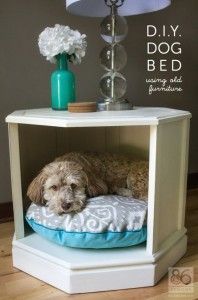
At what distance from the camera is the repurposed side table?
3.26ft

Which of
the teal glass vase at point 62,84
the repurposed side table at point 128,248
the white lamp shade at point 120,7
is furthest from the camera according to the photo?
the white lamp shade at point 120,7

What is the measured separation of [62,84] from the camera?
1214 millimetres

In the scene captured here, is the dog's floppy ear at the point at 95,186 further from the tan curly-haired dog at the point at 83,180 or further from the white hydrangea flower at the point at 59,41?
the white hydrangea flower at the point at 59,41

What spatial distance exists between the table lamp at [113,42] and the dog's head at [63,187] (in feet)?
0.93

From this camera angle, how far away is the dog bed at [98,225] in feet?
3.37

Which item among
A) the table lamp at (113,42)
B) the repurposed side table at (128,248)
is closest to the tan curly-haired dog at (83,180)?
the repurposed side table at (128,248)

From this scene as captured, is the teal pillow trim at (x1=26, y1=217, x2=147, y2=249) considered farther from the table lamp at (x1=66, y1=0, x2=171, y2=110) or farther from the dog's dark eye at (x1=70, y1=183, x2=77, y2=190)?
the table lamp at (x1=66, y1=0, x2=171, y2=110)

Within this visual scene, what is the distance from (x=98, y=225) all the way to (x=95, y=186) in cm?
16

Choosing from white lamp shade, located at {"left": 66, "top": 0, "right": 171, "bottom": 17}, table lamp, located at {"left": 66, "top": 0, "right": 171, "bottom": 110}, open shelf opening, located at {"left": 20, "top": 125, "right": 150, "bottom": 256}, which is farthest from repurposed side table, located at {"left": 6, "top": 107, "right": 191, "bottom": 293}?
white lamp shade, located at {"left": 66, "top": 0, "right": 171, "bottom": 17}

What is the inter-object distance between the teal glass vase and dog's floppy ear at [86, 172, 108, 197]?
0.28m

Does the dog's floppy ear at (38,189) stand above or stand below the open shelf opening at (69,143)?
below

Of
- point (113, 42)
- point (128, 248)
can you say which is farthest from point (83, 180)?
point (113, 42)

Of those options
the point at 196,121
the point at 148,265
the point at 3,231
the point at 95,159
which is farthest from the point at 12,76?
the point at 196,121

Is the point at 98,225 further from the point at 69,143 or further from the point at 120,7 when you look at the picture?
the point at 120,7
